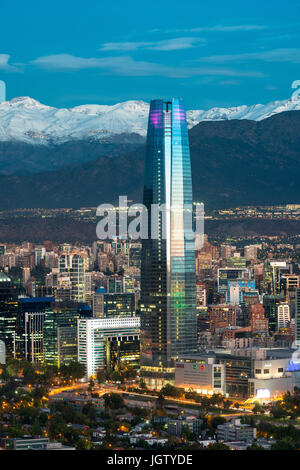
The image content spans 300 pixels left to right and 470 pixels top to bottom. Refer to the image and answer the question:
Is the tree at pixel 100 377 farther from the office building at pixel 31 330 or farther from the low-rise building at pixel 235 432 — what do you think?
the low-rise building at pixel 235 432

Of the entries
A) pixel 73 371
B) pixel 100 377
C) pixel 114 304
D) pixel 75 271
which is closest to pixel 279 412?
pixel 100 377

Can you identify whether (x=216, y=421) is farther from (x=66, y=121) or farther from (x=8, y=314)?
(x=66, y=121)

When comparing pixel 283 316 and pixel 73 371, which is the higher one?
pixel 283 316

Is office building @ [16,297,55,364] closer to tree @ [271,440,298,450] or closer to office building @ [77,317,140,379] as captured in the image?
office building @ [77,317,140,379]

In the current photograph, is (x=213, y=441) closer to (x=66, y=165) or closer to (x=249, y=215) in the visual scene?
(x=249, y=215)

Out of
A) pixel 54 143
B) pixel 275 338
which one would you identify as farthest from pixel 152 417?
pixel 54 143

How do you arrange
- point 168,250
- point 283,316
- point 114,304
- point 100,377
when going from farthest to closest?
point 283,316, point 114,304, point 168,250, point 100,377

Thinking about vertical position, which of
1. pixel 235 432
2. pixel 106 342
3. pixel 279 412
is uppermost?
pixel 106 342
